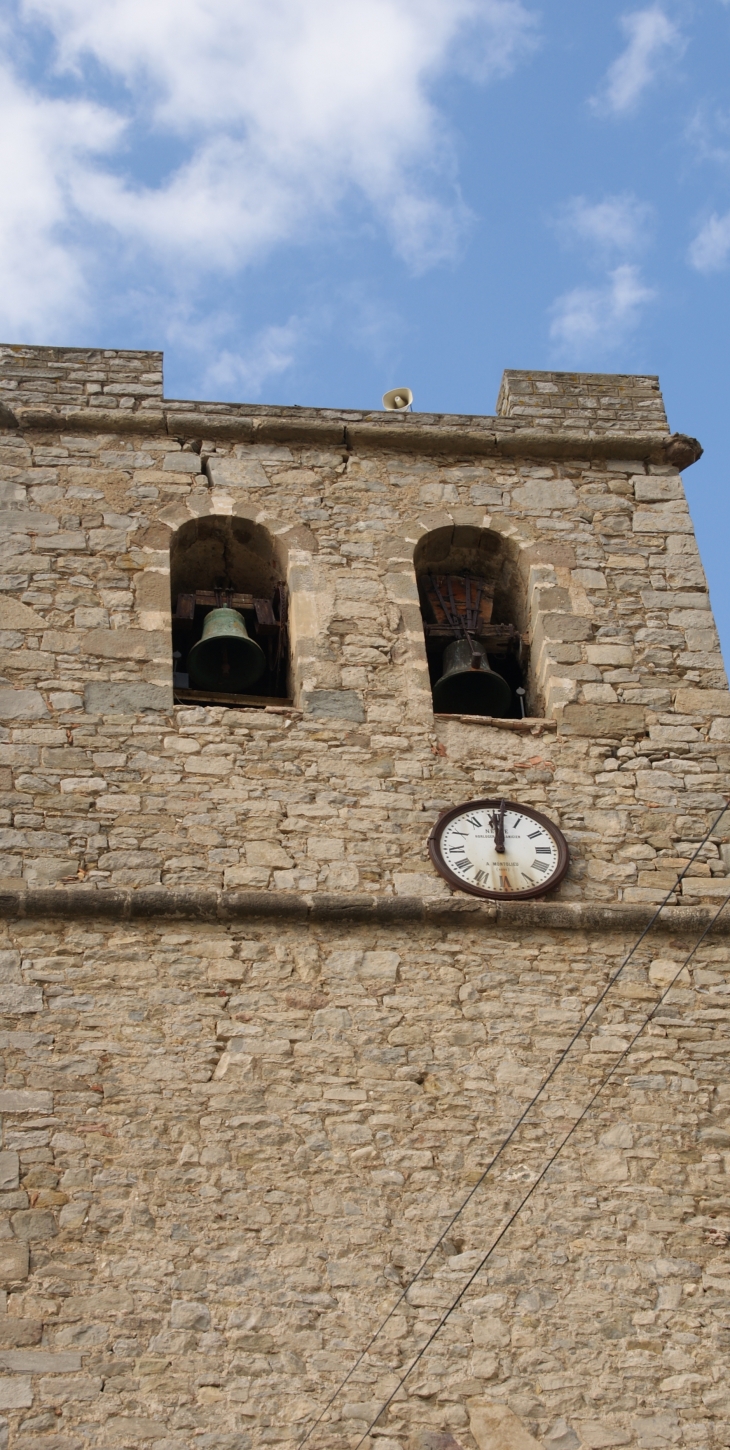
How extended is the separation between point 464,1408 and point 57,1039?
6.95 feet

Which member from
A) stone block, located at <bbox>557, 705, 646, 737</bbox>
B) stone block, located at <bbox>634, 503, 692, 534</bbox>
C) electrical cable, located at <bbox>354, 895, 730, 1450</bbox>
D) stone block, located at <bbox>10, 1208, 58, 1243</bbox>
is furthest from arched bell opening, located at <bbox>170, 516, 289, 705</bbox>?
stone block, located at <bbox>10, 1208, 58, 1243</bbox>

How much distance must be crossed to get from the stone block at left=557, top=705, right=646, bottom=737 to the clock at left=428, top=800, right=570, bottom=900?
25.2 inches

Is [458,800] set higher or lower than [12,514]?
lower

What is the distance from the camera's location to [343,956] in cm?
878

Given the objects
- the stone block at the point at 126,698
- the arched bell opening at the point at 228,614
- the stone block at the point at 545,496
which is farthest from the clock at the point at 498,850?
the stone block at the point at 545,496

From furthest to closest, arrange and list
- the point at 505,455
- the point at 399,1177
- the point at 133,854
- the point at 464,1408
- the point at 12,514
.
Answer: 1. the point at 505,455
2. the point at 12,514
3. the point at 133,854
4. the point at 399,1177
5. the point at 464,1408

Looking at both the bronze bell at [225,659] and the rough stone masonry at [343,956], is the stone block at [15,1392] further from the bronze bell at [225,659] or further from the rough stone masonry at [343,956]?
the bronze bell at [225,659]

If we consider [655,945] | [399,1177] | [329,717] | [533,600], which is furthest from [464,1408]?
[533,600]

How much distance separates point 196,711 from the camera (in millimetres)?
9672

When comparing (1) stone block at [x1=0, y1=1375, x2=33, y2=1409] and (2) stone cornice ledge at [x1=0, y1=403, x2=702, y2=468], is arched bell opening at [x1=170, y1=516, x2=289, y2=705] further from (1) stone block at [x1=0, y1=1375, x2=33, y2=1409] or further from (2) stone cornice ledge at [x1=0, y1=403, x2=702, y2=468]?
(1) stone block at [x1=0, y1=1375, x2=33, y2=1409]

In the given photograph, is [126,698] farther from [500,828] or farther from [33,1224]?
[33,1224]

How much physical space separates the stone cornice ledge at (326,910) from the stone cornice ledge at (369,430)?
309 centimetres

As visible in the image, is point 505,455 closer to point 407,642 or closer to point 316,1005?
point 407,642

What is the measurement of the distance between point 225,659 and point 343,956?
209 centimetres
